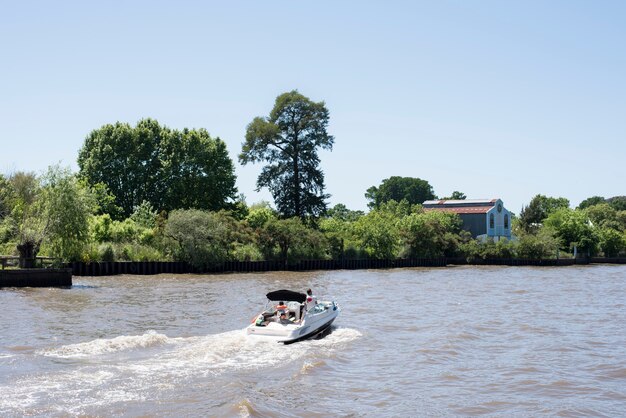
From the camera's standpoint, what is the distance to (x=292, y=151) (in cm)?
8812

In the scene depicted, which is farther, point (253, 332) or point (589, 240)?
point (589, 240)

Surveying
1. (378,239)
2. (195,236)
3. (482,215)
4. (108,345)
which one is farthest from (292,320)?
(482,215)

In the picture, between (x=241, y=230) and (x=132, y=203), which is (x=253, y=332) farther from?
(x=132, y=203)

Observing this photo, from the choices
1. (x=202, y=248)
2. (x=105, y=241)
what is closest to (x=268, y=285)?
(x=202, y=248)

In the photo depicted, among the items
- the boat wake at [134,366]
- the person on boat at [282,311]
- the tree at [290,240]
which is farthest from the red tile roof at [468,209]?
the person on boat at [282,311]

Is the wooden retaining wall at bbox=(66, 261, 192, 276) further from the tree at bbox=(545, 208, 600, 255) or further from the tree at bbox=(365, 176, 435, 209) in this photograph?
the tree at bbox=(365, 176, 435, 209)

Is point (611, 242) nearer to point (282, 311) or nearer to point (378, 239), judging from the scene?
point (378, 239)

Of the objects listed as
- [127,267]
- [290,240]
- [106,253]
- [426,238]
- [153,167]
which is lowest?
[127,267]

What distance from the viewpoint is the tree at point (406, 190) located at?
185 metres

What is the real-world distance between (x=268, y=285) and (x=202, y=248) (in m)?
15.1

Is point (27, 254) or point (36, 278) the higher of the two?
point (27, 254)

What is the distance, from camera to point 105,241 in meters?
66.4

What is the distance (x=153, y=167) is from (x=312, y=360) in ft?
212

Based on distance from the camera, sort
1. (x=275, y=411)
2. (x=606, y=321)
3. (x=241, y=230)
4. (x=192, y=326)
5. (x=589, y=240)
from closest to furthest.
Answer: (x=275, y=411) → (x=192, y=326) → (x=606, y=321) → (x=241, y=230) → (x=589, y=240)
